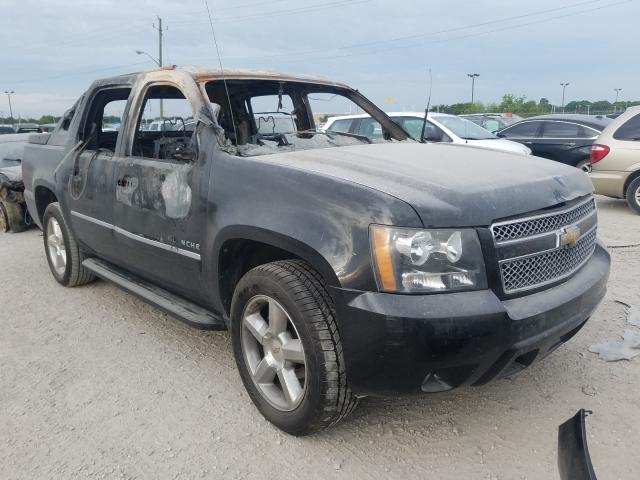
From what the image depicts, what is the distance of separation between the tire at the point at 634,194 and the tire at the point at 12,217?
29.8ft

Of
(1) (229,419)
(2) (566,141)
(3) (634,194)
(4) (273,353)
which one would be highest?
(2) (566,141)

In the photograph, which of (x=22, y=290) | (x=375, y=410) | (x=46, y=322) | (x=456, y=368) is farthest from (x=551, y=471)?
(x=22, y=290)

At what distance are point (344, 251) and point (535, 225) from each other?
3.00ft

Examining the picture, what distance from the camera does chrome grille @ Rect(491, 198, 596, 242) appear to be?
2363 millimetres

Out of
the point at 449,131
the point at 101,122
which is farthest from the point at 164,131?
the point at 449,131

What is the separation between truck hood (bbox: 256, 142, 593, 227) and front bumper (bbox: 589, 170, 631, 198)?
6.13 meters

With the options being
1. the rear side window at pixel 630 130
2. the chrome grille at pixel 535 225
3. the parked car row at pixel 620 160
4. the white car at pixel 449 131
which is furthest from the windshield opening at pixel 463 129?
the chrome grille at pixel 535 225

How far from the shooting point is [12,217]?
7816mm

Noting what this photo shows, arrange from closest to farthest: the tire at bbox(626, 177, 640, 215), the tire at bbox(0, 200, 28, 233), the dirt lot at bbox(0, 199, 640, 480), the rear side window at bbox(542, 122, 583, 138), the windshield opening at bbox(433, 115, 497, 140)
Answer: the dirt lot at bbox(0, 199, 640, 480), the tire at bbox(0, 200, 28, 233), the tire at bbox(626, 177, 640, 215), the windshield opening at bbox(433, 115, 497, 140), the rear side window at bbox(542, 122, 583, 138)

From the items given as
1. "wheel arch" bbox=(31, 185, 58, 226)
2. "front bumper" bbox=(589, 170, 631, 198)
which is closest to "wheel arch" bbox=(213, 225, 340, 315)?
"wheel arch" bbox=(31, 185, 58, 226)

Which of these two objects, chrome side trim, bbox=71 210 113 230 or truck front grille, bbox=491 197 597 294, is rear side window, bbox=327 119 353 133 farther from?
truck front grille, bbox=491 197 597 294

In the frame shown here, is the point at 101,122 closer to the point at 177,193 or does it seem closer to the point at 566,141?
the point at 177,193

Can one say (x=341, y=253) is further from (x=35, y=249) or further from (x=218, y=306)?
(x=35, y=249)

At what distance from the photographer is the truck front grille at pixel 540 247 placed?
2.36 metres
